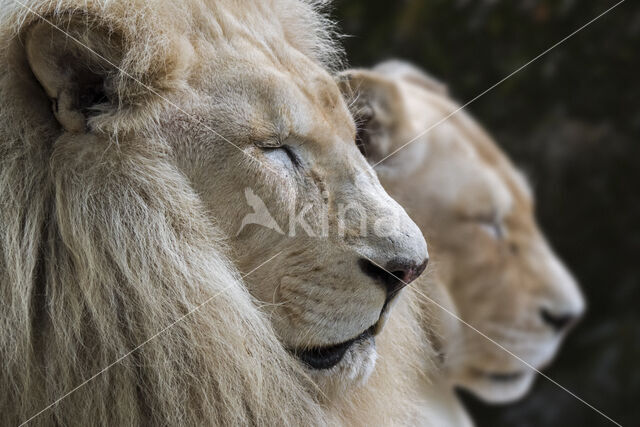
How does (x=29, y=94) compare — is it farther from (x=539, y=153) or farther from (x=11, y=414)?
(x=539, y=153)

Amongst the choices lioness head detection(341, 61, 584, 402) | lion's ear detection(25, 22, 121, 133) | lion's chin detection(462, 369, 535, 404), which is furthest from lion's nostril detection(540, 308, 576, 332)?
lion's ear detection(25, 22, 121, 133)

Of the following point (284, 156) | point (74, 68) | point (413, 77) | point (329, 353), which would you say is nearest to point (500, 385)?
point (413, 77)

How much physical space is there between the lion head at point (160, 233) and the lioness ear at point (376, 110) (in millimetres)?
577

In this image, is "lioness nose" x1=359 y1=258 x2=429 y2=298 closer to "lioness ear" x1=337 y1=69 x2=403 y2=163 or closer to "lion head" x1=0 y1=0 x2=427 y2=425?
"lion head" x1=0 y1=0 x2=427 y2=425

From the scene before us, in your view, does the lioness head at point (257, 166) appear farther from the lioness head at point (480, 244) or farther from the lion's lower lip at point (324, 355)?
the lioness head at point (480, 244)

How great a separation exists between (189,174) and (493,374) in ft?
5.25

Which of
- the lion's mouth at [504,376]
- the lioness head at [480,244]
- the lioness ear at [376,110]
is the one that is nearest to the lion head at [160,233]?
the lioness ear at [376,110]

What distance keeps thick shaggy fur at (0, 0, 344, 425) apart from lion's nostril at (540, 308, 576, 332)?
1551 mm

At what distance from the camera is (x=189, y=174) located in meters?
1.22

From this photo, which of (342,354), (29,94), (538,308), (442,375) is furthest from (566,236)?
(29,94)

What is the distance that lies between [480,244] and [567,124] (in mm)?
1859

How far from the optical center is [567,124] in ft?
13.4

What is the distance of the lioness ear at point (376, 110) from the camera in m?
1.85

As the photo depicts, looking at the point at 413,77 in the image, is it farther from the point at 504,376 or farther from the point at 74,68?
the point at 74,68
